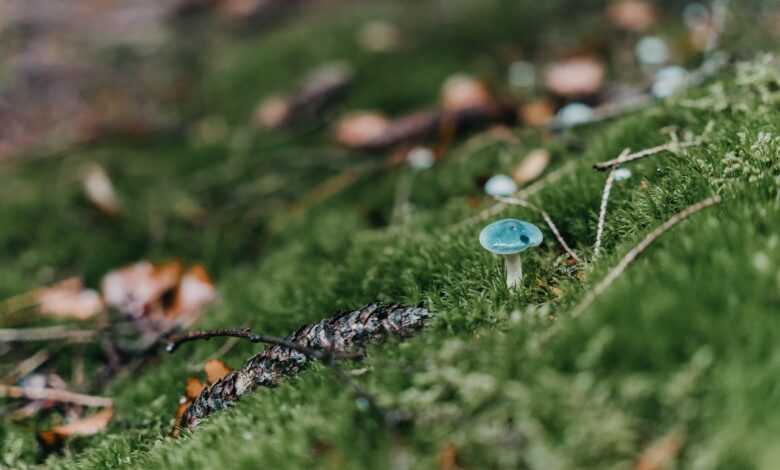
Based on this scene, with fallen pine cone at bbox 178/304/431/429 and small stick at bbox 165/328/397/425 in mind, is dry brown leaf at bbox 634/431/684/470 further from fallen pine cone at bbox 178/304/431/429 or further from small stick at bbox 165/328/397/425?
fallen pine cone at bbox 178/304/431/429

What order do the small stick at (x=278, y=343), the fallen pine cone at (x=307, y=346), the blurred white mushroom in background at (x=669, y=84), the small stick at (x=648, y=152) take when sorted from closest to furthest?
1. the small stick at (x=278, y=343)
2. the fallen pine cone at (x=307, y=346)
3. the small stick at (x=648, y=152)
4. the blurred white mushroom in background at (x=669, y=84)

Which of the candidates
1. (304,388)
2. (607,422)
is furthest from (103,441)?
(607,422)

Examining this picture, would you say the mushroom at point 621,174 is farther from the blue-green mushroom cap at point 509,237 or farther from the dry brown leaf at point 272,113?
the dry brown leaf at point 272,113

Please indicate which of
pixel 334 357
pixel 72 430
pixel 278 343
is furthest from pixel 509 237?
pixel 72 430

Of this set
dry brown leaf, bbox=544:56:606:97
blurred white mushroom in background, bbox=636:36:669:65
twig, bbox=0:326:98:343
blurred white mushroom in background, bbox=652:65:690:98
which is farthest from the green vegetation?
blurred white mushroom in background, bbox=636:36:669:65

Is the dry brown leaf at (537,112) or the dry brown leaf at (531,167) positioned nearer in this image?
the dry brown leaf at (531,167)

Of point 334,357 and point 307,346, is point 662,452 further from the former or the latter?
point 307,346

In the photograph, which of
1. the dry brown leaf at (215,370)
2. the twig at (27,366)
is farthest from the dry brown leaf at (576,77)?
the twig at (27,366)

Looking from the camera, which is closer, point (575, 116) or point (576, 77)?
point (575, 116)
